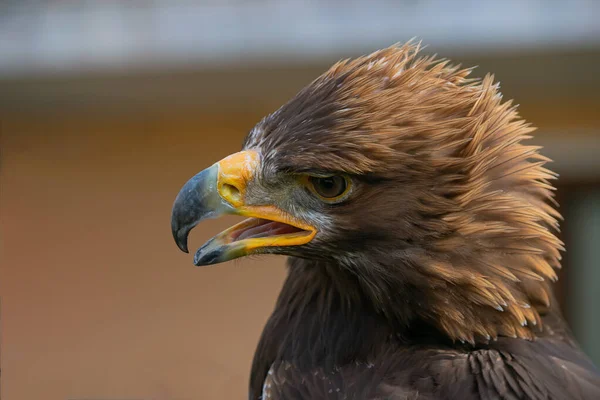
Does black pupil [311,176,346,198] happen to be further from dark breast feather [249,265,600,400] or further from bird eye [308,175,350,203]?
dark breast feather [249,265,600,400]

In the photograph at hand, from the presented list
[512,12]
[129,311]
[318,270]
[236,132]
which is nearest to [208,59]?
[236,132]

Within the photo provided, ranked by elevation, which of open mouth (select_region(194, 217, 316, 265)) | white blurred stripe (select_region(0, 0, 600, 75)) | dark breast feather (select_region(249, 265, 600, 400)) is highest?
white blurred stripe (select_region(0, 0, 600, 75))

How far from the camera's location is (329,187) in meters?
2.14

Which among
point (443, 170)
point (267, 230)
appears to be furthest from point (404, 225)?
point (267, 230)

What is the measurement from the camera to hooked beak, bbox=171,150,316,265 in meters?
2.15

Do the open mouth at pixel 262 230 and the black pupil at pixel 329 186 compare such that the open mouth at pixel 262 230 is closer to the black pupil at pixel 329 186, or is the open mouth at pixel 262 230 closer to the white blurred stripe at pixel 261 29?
the black pupil at pixel 329 186

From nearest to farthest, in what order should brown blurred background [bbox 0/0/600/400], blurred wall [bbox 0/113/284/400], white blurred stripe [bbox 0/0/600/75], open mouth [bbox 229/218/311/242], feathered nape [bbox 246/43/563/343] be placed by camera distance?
feathered nape [bbox 246/43/563/343] → open mouth [bbox 229/218/311/242] → white blurred stripe [bbox 0/0/600/75] → brown blurred background [bbox 0/0/600/400] → blurred wall [bbox 0/113/284/400]

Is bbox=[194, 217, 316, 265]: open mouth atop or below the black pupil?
below

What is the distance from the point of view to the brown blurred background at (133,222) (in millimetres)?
5496

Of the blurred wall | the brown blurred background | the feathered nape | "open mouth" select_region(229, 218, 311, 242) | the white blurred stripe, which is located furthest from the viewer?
the blurred wall

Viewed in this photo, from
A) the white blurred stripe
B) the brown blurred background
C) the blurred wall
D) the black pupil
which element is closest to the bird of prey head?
the black pupil

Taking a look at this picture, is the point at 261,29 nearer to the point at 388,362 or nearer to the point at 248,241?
the point at 248,241

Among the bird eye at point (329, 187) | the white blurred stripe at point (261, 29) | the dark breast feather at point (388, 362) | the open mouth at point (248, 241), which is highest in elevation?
the white blurred stripe at point (261, 29)

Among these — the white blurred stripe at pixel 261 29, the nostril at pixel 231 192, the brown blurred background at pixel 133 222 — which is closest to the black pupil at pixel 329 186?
the nostril at pixel 231 192
